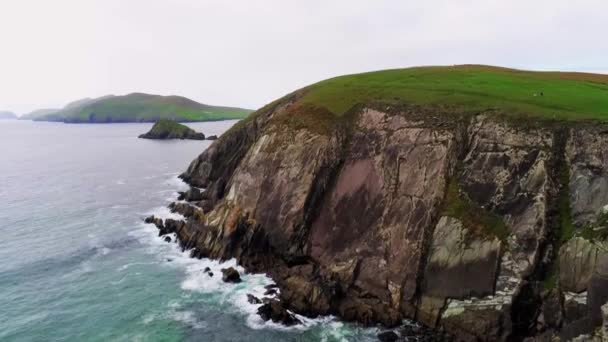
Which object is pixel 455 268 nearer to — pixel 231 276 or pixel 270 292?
pixel 270 292

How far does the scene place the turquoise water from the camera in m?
37.2

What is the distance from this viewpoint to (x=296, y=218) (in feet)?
162

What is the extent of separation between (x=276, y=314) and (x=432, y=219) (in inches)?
701

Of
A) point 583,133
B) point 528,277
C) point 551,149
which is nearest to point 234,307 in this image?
point 528,277

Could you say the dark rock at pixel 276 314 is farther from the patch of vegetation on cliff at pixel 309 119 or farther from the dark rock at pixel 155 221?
the dark rock at pixel 155 221

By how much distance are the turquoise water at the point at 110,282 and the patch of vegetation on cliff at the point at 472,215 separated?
1384 cm

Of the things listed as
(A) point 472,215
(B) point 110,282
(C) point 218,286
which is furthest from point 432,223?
(B) point 110,282

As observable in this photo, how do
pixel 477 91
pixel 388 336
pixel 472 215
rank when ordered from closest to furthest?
pixel 388 336 < pixel 472 215 < pixel 477 91

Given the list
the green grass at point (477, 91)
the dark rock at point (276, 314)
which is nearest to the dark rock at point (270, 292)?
the dark rock at point (276, 314)

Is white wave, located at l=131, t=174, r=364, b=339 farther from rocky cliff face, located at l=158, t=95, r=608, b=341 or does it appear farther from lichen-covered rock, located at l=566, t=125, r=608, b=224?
lichen-covered rock, located at l=566, t=125, r=608, b=224

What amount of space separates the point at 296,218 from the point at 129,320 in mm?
20659

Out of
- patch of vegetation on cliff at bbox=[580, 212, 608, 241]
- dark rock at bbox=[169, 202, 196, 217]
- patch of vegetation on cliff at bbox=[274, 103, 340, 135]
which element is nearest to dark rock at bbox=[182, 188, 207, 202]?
dark rock at bbox=[169, 202, 196, 217]

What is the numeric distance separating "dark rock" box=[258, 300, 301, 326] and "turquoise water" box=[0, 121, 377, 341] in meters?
0.72

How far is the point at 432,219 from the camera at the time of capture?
40.7 meters
